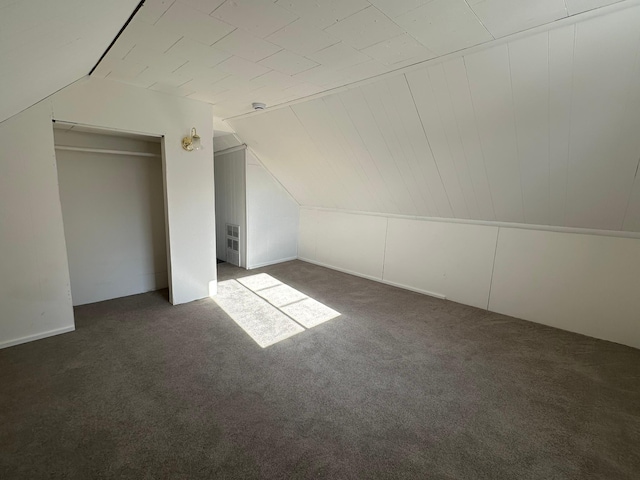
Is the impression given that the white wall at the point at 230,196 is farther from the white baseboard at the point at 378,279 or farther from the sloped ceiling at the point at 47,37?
the sloped ceiling at the point at 47,37

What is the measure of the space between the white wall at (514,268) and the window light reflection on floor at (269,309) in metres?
1.50

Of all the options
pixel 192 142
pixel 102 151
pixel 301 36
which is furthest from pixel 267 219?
pixel 301 36

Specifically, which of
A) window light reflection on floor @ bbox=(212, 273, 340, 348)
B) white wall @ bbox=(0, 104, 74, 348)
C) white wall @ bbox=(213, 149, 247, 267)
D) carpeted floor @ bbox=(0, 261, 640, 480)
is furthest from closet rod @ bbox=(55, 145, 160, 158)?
window light reflection on floor @ bbox=(212, 273, 340, 348)

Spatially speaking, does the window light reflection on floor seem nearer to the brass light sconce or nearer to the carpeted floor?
the carpeted floor

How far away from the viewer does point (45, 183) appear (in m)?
2.54

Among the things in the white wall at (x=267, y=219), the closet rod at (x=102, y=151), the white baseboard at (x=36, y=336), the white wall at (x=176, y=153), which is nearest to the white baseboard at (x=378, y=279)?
the white wall at (x=267, y=219)

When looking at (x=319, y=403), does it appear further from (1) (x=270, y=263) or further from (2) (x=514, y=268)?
(1) (x=270, y=263)

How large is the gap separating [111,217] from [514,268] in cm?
494

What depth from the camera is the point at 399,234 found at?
A: 4.30 m

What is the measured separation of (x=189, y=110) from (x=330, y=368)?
10.3ft

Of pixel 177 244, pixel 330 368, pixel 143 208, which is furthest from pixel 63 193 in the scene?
pixel 330 368

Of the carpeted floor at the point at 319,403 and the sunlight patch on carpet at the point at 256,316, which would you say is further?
the sunlight patch on carpet at the point at 256,316

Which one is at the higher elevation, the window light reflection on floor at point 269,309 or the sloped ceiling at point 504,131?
the sloped ceiling at point 504,131

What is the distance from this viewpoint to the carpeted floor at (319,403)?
1.55m
